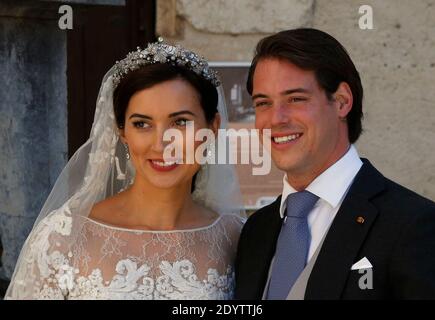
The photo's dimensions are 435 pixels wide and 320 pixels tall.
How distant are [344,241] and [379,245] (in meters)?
0.12

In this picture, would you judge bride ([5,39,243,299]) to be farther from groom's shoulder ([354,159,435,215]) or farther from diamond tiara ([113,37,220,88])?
groom's shoulder ([354,159,435,215])

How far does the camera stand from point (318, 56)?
2594 mm

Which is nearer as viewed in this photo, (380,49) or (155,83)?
(155,83)

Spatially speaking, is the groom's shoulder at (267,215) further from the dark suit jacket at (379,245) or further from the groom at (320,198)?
the dark suit jacket at (379,245)

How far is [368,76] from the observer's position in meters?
4.38

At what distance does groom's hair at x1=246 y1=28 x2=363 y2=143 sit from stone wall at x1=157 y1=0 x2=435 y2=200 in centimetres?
160

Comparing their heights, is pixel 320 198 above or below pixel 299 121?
below

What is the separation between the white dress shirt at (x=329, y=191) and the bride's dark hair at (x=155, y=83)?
53 centimetres

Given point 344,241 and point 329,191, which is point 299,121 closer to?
point 329,191

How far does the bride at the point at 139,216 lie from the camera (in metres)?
2.72

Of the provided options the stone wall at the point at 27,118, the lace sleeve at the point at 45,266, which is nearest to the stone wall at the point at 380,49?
the stone wall at the point at 27,118

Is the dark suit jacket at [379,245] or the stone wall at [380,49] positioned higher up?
the stone wall at [380,49]

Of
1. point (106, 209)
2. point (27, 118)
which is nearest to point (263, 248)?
point (106, 209)
